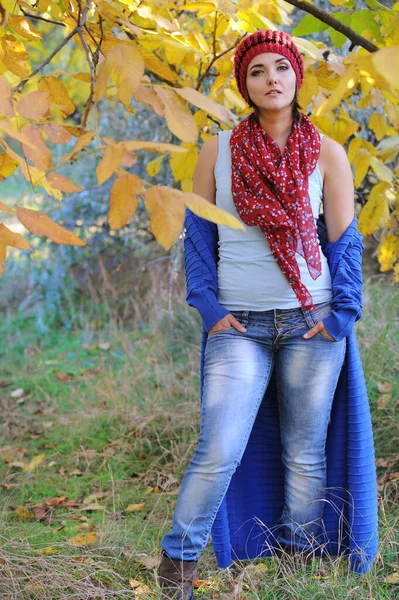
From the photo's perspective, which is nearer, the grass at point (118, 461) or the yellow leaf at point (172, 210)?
the yellow leaf at point (172, 210)

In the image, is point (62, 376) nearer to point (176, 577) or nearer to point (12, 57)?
point (176, 577)

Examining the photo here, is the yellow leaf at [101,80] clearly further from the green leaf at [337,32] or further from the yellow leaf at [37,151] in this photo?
the green leaf at [337,32]

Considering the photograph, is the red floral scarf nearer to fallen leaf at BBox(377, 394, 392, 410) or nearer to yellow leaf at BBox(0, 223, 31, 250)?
yellow leaf at BBox(0, 223, 31, 250)

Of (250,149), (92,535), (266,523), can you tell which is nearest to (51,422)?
(92,535)

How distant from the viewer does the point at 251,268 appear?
88.9 inches

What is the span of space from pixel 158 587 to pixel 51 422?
2.45m

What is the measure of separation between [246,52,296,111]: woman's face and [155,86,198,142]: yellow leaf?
81cm

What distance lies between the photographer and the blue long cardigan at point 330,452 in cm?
229

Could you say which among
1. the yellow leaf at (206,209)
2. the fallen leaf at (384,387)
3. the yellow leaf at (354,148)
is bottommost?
the fallen leaf at (384,387)

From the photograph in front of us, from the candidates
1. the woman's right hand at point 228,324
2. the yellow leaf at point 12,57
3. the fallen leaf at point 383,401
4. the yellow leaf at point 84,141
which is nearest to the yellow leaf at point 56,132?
the yellow leaf at point 84,141

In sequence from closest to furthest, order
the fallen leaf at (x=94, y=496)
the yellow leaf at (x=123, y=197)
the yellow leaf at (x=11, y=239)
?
the yellow leaf at (x=123, y=197)
the yellow leaf at (x=11, y=239)
the fallen leaf at (x=94, y=496)

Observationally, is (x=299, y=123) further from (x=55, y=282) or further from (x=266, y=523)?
(x=55, y=282)

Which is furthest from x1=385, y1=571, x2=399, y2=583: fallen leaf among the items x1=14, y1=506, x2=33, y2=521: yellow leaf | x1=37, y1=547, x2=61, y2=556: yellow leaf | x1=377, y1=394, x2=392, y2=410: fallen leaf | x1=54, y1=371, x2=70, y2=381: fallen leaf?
x1=54, y1=371, x2=70, y2=381: fallen leaf

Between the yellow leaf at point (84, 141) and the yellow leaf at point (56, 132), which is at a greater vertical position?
the yellow leaf at point (56, 132)
